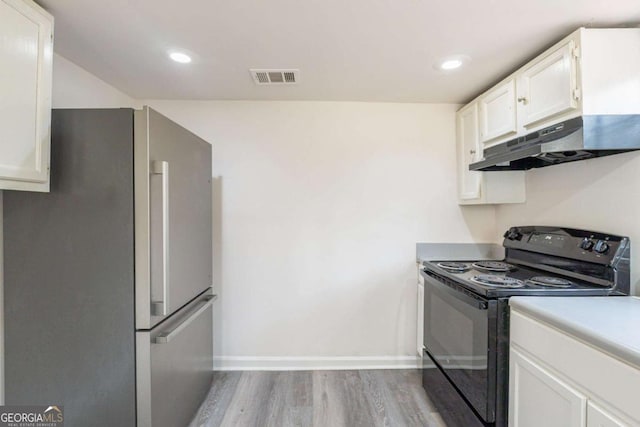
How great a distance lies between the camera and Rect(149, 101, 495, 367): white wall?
8.03 ft

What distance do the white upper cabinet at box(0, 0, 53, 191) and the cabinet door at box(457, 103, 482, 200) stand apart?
253 centimetres

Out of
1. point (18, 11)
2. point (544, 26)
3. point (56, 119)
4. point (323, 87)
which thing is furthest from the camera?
point (323, 87)

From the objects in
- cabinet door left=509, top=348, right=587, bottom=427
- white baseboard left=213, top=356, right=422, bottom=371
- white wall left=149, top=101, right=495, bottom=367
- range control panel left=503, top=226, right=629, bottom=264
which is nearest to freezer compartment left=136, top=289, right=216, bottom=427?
white baseboard left=213, top=356, right=422, bottom=371

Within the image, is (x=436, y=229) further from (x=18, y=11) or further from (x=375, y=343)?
(x=18, y=11)

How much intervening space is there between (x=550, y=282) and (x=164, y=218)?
1.99 metres

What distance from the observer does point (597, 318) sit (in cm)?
110

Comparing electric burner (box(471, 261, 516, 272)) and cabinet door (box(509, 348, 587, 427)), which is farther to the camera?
electric burner (box(471, 261, 516, 272))

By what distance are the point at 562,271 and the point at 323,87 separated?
1944 mm

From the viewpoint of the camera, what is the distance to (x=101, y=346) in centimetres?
135

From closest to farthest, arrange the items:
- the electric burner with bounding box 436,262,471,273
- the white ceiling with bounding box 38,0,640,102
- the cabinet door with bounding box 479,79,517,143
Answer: the white ceiling with bounding box 38,0,640,102, the cabinet door with bounding box 479,79,517,143, the electric burner with bounding box 436,262,471,273

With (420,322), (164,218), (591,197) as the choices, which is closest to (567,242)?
(591,197)

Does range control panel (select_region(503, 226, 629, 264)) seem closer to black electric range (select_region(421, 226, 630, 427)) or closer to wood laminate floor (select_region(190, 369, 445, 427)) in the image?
black electric range (select_region(421, 226, 630, 427))

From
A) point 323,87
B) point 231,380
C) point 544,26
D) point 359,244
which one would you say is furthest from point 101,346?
point 544,26

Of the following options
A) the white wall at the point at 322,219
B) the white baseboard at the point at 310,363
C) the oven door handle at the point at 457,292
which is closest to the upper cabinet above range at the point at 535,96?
the white wall at the point at 322,219
